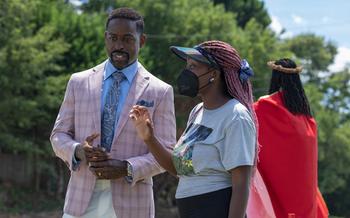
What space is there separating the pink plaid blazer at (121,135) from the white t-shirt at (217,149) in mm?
423

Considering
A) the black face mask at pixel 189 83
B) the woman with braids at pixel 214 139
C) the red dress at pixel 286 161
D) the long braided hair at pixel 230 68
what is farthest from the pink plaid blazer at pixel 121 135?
the red dress at pixel 286 161

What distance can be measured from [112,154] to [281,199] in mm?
1629

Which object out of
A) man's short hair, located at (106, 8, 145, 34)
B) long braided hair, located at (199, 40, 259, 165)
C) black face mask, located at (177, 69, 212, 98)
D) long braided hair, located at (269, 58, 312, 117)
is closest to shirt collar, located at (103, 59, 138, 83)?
man's short hair, located at (106, 8, 145, 34)

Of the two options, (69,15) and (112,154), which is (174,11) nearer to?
(69,15)

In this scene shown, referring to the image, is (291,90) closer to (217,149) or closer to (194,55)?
(194,55)

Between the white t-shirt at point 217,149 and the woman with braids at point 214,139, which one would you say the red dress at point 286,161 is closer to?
the woman with braids at point 214,139

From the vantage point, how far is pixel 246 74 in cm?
359

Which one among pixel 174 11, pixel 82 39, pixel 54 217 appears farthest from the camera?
pixel 174 11

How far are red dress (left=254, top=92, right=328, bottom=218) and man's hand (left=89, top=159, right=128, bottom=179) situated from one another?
1.49 meters

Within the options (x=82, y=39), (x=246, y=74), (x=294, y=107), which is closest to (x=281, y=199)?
(x=294, y=107)

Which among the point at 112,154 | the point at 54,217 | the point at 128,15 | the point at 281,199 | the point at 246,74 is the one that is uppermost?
the point at 128,15

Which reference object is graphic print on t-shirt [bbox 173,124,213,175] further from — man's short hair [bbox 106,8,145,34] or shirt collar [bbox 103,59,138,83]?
man's short hair [bbox 106,8,145,34]

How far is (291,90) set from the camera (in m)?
4.96

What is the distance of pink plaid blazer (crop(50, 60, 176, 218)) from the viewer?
12.6 ft
